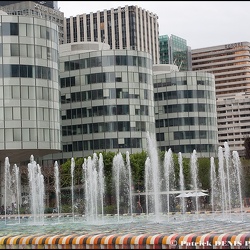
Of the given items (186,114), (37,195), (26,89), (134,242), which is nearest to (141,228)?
(134,242)

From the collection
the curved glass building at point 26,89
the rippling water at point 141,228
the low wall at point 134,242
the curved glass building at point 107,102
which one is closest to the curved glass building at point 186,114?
the curved glass building at point 107,102

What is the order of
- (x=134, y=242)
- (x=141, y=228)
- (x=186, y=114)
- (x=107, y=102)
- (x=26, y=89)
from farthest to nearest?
(x=186, y=114) → (x=107, y=102) → (x=26, y=89) → (x=141, y=228) → (x=134, y=242)

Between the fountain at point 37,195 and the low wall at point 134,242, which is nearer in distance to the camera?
the low wall at point 134,242

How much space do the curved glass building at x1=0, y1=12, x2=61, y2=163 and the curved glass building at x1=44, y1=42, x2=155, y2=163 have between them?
1663 centimetres

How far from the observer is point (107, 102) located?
94625 mm

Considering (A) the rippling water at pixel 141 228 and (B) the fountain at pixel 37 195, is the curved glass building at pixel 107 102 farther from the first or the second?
(A) the rippling water at pixel 141 228

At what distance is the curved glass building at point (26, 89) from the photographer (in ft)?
246

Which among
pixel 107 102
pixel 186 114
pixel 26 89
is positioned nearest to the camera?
pixel 26 89

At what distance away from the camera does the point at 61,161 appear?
98438mm

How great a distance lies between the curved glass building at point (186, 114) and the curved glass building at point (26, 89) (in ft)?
129

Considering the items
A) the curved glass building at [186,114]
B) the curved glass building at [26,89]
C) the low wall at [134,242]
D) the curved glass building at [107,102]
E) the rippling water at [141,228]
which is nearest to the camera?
the low wall at [134,242]

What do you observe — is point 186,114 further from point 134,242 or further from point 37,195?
point 134,242

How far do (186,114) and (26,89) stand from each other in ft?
146

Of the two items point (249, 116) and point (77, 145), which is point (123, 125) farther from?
point (249, 116)
